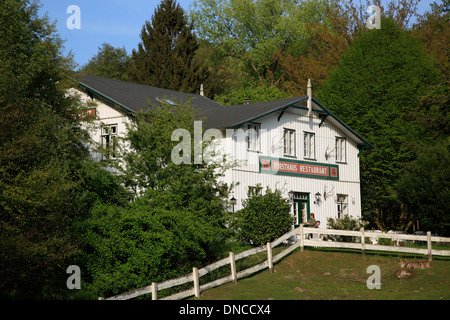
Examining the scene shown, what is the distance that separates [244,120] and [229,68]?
1360 inches

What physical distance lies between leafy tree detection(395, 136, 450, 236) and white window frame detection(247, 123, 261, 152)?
7391 millimetres

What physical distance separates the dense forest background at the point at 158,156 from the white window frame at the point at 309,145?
4674mm

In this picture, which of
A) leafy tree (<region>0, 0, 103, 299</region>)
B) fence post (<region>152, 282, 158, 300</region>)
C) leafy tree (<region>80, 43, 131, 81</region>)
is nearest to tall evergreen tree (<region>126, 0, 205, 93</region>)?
leafy tree (<region>80, 43, 131, 81</region>)

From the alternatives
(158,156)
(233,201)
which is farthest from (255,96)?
(158,156)

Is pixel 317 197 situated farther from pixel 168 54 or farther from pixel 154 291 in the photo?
pixel 168 54

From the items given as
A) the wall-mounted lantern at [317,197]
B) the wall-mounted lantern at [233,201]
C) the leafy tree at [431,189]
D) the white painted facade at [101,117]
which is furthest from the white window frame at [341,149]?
the white painted facade at [101,117]

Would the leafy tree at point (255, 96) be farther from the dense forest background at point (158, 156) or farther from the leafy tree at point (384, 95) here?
the leafy tree at point (384, 95)

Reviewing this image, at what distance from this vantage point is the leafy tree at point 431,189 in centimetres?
3006

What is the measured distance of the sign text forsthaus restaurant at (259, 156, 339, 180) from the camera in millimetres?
31825

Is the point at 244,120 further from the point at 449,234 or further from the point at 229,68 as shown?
the point at 229,68

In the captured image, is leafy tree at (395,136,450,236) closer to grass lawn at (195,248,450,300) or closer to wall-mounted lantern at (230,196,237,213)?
grass lawn at (195,248,450,300)
